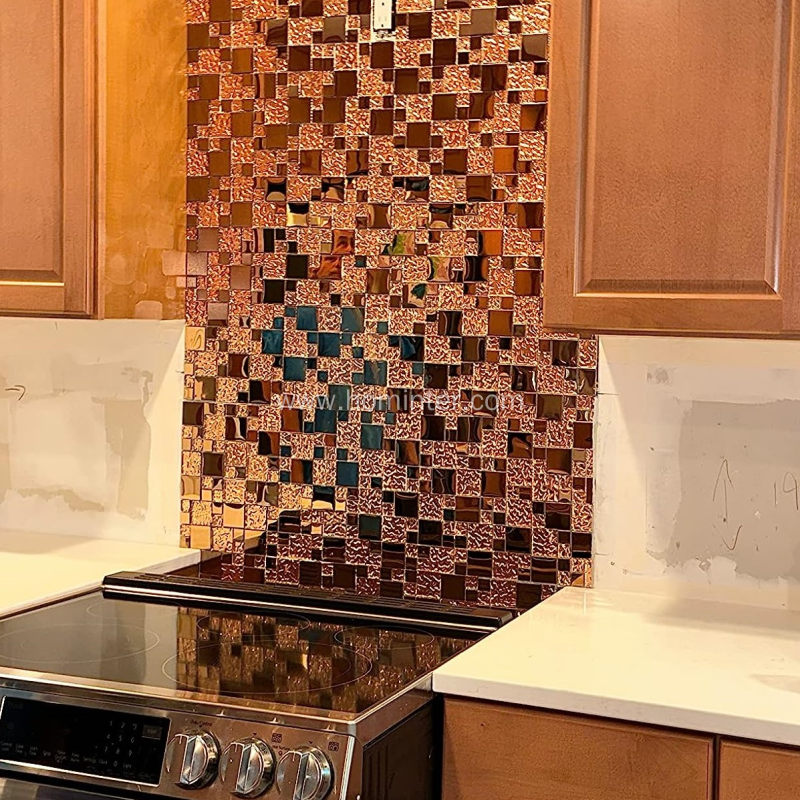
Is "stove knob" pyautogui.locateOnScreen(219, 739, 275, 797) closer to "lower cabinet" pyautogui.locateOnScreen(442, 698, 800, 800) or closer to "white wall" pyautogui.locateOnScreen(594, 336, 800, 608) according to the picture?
"lower cabinet" pyautogui.locateOnScreen(442, 698, 800, 800)

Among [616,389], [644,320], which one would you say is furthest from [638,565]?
[644,320]

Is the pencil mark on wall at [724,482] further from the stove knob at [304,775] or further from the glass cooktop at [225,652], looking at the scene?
the stove knob at [304,775]

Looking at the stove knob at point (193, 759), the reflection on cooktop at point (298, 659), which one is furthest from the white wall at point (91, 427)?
the stove knob at point (193, 759)

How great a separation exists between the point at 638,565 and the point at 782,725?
0.68 meters

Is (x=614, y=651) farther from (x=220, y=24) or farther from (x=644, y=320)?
(x=220, y=24)

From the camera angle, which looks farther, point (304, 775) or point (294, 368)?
point (294, 368)

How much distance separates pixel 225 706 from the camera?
5.16ft

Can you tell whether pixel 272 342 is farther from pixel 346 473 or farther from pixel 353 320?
pixel 346 473

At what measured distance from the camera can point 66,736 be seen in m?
1.63

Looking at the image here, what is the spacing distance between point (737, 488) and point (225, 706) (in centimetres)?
96

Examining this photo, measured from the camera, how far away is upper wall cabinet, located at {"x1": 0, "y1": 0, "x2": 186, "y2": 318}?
2.11m

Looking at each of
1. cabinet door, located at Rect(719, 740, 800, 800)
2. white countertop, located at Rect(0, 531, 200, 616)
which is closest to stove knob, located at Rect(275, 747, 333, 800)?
cabinet door, located at Rect(719, 740, 800, 800)

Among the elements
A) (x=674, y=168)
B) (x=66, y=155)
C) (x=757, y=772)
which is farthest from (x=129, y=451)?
(x=757, y=772)

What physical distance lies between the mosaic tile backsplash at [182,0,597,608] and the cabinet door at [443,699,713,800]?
56cm
